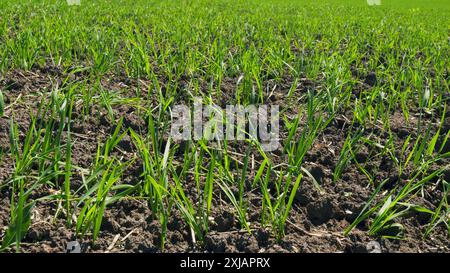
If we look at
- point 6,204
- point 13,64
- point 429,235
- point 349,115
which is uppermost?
point 13,64

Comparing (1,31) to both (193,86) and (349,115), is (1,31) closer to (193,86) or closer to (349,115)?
(193,86)

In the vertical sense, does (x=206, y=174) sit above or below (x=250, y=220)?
above

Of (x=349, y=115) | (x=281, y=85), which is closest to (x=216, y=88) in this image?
(x=281, y=85)

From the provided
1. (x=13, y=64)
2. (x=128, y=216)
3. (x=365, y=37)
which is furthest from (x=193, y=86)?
(x=365, y=37)

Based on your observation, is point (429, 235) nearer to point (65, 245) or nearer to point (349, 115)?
point (349, 115)

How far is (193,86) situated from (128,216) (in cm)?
139

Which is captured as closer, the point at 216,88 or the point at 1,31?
the point at 216,88

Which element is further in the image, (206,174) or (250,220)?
(206,174)

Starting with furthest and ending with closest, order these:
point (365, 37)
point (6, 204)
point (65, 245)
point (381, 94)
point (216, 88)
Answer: point (365, 37) → point (216, 88) → point (381, 94) → point (6, 204) → point (65, 245)

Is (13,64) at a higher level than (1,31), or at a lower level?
lower
